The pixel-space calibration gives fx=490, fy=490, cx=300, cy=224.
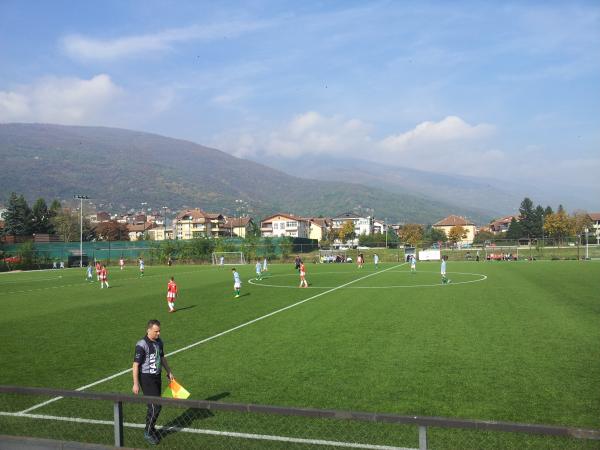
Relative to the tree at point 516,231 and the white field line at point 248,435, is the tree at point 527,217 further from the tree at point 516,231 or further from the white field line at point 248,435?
the white field line at point 248,435

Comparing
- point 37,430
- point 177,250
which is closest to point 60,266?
point 177,250

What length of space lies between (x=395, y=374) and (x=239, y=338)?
20.8 ft

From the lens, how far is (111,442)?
7926mm

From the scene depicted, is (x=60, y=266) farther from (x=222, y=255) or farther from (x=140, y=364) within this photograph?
(x=140, y=364)

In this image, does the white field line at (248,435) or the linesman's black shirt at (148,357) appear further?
the linesman's black shirt at (148,357)

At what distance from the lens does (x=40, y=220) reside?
12425 cm

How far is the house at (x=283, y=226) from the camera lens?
184m

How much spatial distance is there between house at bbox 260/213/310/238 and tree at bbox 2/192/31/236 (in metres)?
80.6

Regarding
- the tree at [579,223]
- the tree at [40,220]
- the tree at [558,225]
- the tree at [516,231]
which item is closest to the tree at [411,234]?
the tree at [516,231]

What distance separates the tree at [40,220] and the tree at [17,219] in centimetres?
159

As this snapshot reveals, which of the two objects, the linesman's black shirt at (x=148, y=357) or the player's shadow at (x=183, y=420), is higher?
the linesman's black shirt at (x=148, y=357)

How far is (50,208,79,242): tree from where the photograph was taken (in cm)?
12512

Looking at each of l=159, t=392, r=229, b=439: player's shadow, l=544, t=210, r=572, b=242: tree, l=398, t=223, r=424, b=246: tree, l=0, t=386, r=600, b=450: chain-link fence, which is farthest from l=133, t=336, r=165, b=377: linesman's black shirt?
l=398, t=223, r=424, b=246: tree

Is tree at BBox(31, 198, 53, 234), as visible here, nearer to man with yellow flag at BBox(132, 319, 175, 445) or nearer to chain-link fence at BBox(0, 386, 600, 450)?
chain-link fence at BBox(0, 386, 600, 450)
